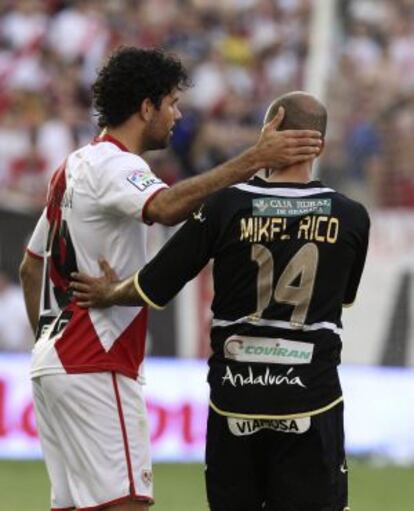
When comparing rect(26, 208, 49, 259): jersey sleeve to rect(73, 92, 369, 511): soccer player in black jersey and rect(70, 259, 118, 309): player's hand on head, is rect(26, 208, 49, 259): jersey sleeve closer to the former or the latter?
rect(70, 259, 118, 309): player's hand on head

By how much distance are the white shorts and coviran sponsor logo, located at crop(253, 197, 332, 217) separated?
943 mm

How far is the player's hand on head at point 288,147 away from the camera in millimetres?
5656

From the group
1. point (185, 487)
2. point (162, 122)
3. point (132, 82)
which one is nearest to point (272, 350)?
point (162, 122)

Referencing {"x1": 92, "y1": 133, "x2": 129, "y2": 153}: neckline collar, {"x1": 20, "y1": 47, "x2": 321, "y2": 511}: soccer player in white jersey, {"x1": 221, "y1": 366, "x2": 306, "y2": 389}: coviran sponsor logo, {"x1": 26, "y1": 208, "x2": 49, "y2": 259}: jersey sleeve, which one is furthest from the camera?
{"x1": 26, "y1": 208, "x2": 49, "y2": 259}: jersey sleeve

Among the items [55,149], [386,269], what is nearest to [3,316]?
[55,149]

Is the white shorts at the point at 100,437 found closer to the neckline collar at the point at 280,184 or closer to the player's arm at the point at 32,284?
the player's arm at the point at 32,284

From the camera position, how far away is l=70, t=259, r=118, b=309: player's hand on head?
5.98m

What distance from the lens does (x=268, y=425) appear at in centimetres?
577

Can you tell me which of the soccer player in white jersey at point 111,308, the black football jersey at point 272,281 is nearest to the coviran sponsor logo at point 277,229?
the black football jersey at point 272,281

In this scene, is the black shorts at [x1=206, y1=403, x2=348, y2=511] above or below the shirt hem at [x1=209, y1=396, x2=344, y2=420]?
below

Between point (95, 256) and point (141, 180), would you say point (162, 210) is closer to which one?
point (141, 180)

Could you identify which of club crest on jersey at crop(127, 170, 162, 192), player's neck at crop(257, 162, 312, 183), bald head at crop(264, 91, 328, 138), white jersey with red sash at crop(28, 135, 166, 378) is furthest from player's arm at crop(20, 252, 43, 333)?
bald head at crop(264, 91, 328, 138)

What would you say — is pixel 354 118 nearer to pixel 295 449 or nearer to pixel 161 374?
pixel 161 374

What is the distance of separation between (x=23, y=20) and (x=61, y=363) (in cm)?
1027
